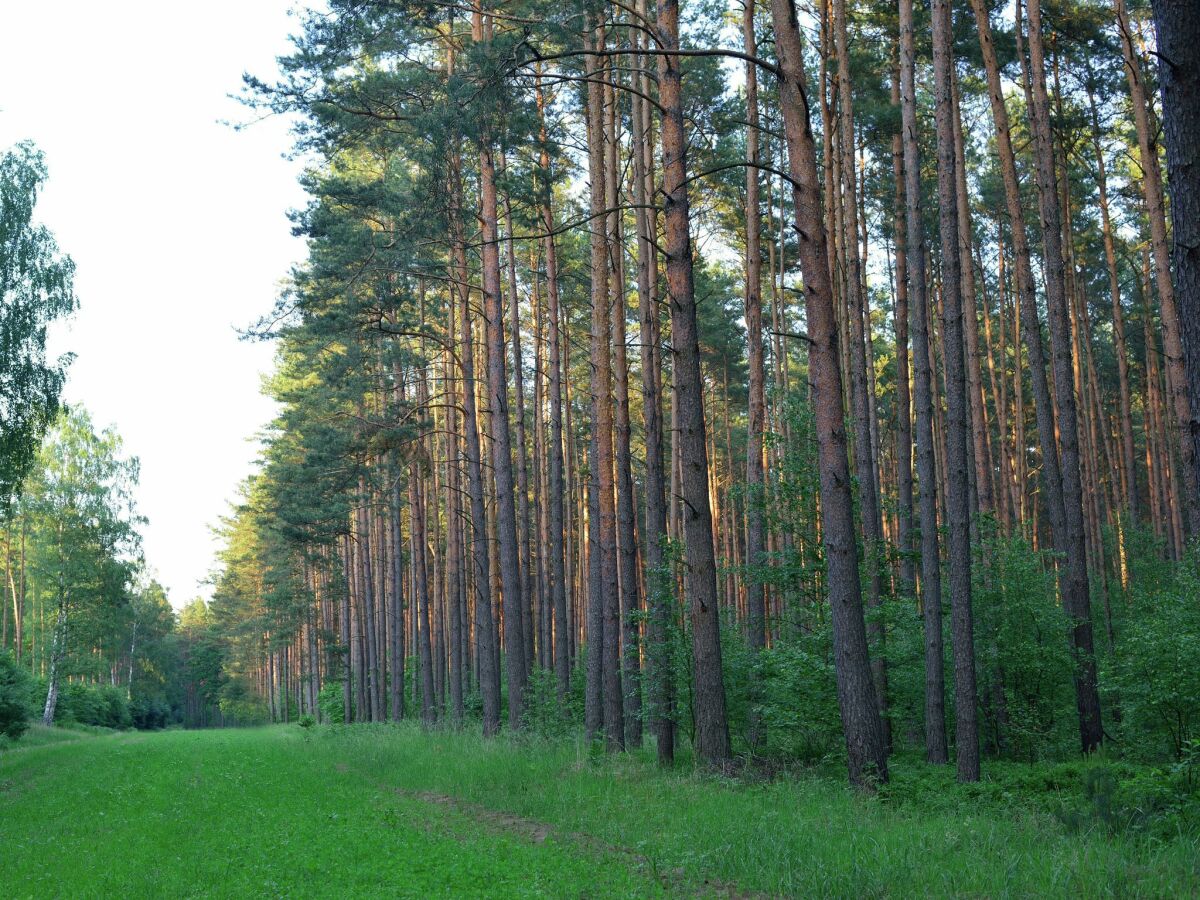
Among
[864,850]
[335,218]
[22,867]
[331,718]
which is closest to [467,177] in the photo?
[335,218]

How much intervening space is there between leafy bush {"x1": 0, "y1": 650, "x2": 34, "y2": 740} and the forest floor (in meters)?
13.5

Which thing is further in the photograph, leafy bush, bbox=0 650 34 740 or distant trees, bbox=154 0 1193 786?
leafy bush, bbox=0 650 34 740

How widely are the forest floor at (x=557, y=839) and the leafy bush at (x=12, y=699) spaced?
1347cm

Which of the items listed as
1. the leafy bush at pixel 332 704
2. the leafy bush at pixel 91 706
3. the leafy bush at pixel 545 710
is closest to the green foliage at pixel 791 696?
the leafy bush at pixel 545 710

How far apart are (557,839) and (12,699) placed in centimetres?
2480

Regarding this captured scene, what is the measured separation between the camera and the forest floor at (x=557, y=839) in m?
6.38

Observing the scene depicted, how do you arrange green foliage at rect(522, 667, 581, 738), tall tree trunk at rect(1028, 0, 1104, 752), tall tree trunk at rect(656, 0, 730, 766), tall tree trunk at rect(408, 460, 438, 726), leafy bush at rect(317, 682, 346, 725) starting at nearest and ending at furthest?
tall tree trunk at rect(656, 0, 730, 766) < tall tree trunk at rect(1028, 0, 1104, 752) < green foliage at rect(522, 667, 581, 738) < tall tree trunk at rect(408, 460, 438, 726) < leafy bush at rect(317, 682, 346, 725)

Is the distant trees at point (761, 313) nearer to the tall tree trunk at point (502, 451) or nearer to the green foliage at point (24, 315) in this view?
the tall tree trunk at point (502, 451)

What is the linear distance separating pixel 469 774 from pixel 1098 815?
8891mm

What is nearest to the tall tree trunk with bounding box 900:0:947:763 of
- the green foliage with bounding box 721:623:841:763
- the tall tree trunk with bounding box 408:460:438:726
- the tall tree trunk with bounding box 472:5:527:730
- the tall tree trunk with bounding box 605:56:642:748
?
the green foliage with bounding box 721:623:841:763

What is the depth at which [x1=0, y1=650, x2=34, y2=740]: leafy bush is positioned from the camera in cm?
2730

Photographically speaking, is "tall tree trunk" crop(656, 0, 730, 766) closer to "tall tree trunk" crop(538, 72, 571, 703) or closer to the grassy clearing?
"tall tree trunk" crop(538, 72, 571, 703)

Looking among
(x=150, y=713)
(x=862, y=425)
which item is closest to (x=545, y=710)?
(x=862, y=425)

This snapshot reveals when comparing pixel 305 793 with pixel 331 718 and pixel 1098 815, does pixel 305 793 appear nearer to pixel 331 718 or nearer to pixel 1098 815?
pixel 1098 815
